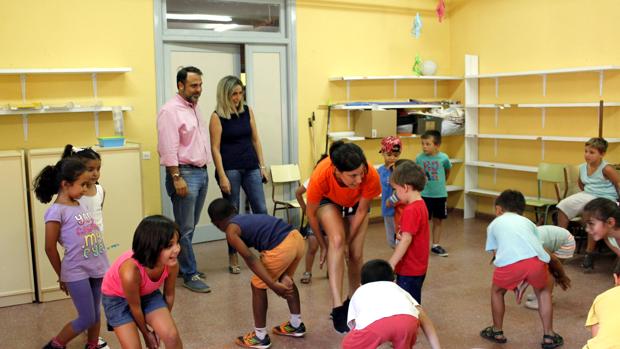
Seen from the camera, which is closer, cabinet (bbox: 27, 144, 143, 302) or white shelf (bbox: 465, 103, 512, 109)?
cabinet (bbox: 27, 144, 143, 302)

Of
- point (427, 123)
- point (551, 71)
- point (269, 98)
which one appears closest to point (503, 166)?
point (427, 123)

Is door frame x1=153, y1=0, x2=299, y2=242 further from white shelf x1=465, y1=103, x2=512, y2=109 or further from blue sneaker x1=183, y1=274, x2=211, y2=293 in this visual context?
white shelf x1=465, y1=103, x2=512, y2=109

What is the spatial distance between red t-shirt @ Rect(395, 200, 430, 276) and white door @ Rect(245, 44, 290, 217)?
138 inches

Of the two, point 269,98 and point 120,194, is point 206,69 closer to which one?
point 269,98

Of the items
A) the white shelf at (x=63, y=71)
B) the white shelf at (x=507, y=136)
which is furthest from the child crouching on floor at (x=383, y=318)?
the white shelf at (x=507, y=136)

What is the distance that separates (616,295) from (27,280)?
3.93m

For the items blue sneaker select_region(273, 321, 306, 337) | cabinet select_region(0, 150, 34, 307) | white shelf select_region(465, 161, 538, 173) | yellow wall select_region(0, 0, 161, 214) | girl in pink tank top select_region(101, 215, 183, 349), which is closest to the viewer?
girl in pink tank top select_region(101, 215, 183, 349)

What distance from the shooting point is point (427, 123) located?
23.2 ft

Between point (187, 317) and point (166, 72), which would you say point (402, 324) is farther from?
point (166, 72)

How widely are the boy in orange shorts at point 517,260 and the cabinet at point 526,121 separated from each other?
277cm

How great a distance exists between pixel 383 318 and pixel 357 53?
4967mm

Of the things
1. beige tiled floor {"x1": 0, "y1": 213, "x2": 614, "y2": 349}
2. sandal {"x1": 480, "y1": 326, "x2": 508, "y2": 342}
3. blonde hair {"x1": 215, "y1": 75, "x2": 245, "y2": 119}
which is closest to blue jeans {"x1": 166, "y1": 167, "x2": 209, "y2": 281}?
beige tiled floor {"x1": 0, "y1": 213, "x2": 614, "y2": 349}

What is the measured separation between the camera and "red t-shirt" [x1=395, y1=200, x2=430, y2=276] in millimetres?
3174

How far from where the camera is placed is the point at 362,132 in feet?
22.4
